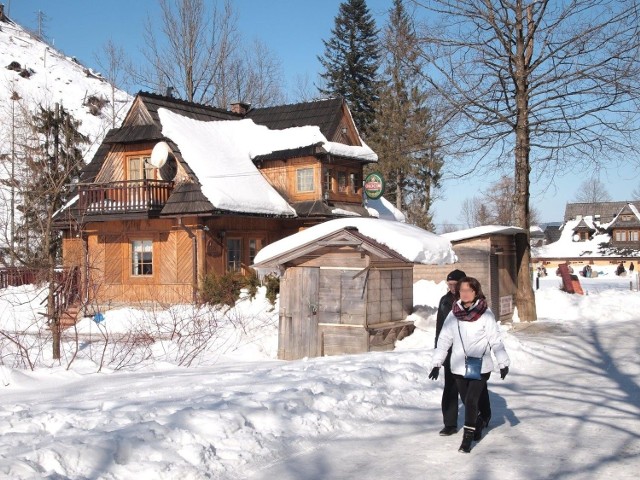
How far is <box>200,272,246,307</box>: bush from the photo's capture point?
907 inches

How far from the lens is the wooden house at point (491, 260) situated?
1895 cm

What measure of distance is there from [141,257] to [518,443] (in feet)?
70.2

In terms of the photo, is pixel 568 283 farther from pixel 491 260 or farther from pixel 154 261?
pixel 154 261

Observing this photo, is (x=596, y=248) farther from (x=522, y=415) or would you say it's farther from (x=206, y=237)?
(x=522, y=415)

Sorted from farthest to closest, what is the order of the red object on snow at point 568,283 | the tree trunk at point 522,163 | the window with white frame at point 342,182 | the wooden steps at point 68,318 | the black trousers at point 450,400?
the window with white frame at point 342,182, the red object on snow at point 568,283, the tree trunk at point 522,163, the wooden steps at point 68,318, the black trousers at point 450,400

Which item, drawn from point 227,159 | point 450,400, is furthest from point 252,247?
point 450,400

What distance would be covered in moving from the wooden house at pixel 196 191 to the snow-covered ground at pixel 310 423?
43.7 ft

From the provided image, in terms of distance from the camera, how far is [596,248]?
80.9 meters

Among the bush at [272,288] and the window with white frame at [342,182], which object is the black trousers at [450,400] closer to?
the bush at [272,288]

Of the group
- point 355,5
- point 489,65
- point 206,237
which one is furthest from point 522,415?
point 355,5

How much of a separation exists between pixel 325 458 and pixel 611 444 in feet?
9.52

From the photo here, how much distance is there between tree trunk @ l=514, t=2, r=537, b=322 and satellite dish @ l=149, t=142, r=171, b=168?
12.7 m

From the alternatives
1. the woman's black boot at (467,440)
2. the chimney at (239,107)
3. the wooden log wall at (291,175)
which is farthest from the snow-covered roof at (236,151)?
the woman's black boot at (467,440)

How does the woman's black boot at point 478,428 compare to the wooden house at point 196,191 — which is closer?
the woman's black boot at point 478,428
